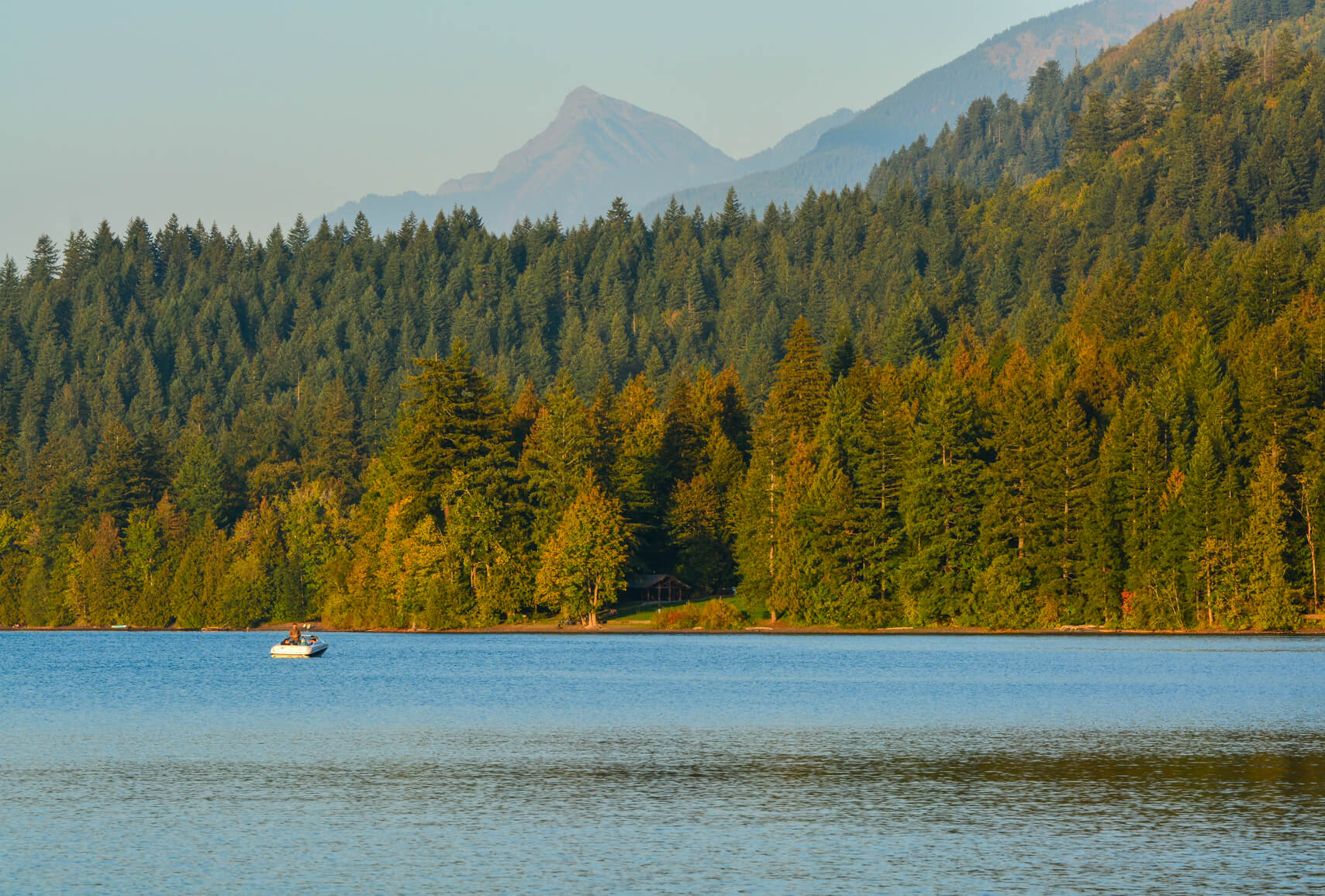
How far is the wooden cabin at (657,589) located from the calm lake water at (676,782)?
2759 inches

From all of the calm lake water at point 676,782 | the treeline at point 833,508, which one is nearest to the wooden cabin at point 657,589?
the treeline at point 833,508

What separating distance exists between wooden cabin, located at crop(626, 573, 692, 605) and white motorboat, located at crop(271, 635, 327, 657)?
160ft

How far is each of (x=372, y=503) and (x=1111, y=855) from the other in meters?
144

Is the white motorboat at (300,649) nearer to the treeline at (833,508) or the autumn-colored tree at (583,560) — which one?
the treeline at (833,508)

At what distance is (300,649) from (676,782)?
7587 centimetres

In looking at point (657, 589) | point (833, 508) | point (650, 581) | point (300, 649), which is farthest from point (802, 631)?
point (300, 649)

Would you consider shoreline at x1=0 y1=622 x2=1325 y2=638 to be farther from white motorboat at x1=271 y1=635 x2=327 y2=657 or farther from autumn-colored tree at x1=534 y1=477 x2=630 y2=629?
white motorboat at x1=271 y1=635 x2=327 y2=657

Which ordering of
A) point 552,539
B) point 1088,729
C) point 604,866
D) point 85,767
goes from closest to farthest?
point 604,866 < point 85,767 < point 1088,729 < point 552,539

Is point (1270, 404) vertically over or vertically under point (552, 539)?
over

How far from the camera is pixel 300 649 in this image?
118562 mm

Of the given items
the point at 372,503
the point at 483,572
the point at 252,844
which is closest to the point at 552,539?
the point at 483,572

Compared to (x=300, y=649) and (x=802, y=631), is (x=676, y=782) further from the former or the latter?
(x=802, y=631)

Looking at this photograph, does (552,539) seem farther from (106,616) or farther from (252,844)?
(252,844)

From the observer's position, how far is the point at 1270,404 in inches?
5492
